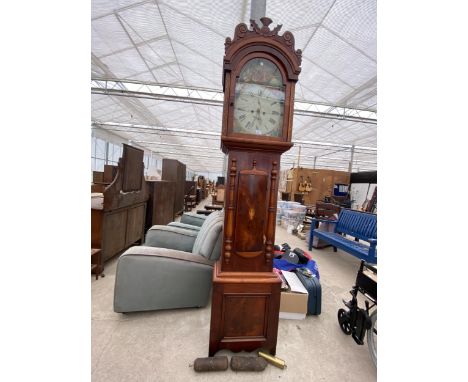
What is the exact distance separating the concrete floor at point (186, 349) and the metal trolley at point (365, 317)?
13 cm

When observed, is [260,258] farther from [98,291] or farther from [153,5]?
[153,5]

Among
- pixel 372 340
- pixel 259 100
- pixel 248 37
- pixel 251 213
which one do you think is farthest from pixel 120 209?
pixel 372 340

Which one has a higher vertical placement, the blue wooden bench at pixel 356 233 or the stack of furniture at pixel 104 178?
the stack of furniture at pixel 104 178

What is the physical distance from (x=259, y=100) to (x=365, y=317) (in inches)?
80.9

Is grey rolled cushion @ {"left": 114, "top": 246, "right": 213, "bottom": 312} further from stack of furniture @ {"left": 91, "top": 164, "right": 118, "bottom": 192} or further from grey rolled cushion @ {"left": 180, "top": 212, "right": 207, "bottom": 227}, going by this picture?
stack of furniture @ {"left": 91, "top": 164, "right": 118, "bottom": 192}

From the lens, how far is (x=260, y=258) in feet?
5.45

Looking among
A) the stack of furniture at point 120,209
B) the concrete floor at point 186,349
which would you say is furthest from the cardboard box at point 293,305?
the stack of furniture at point 120,209

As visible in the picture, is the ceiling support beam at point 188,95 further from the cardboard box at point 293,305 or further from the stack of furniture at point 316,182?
the cardboard box at point 293,305

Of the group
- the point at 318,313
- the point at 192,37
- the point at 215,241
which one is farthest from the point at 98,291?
the point at 192,37

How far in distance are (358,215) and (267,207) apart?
347cm

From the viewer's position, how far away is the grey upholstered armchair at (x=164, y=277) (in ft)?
6.63

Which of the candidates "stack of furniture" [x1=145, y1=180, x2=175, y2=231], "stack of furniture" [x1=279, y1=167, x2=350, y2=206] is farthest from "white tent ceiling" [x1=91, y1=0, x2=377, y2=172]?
"stack of furniture" [x1=145, y1=180, x2=175, y2=231]

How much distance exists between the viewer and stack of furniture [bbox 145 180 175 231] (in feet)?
14.0

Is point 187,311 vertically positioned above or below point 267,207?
below
